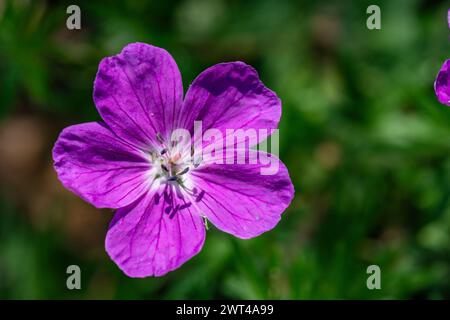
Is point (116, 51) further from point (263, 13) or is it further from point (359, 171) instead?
point (359, 171)

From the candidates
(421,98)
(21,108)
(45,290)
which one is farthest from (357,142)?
(21,108)

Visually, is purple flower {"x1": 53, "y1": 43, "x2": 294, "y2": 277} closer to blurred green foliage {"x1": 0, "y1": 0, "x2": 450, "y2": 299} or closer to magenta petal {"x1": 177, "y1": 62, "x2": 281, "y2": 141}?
magenta petal {"x1": 177, "y1": 62, "x2": 281, "y2": 141}

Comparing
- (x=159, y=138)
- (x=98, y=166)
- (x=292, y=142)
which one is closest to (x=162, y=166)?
(x=159, y=138)

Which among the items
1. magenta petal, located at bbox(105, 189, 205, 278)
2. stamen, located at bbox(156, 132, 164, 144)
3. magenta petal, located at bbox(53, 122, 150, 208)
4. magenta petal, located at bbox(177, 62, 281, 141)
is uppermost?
magenta petal, located at bbox(177, 62, 281, 141)

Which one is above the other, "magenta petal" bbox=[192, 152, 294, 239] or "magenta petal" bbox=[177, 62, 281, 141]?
"magenta petal" bbox=[177, 62, 281, 141]

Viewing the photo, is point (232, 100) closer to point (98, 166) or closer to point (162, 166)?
point (162, 166)

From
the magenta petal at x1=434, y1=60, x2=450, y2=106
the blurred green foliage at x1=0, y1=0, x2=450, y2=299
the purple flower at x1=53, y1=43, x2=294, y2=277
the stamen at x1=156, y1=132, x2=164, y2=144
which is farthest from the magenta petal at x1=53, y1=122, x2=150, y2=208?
the magenta petal at x1=434, y1=60, x2=450, y2=106
